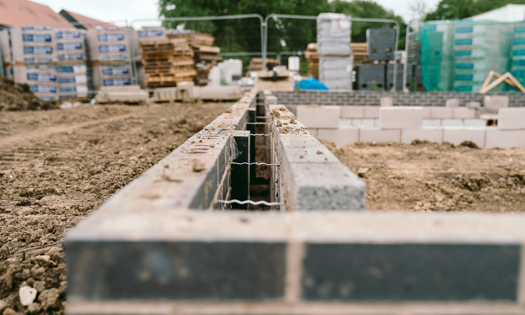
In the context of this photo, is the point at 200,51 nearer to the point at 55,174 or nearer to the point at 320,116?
the point at 320,116

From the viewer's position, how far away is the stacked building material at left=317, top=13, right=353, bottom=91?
1352cm

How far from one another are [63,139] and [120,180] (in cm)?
344

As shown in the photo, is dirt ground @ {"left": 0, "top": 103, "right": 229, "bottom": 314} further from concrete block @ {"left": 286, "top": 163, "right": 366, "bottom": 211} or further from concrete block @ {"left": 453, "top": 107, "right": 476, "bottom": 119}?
concrete block @ {"left": 453, "top": 107, "right": 476, "bottom": 119}

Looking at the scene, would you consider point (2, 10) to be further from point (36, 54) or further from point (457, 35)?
point (457, 35)

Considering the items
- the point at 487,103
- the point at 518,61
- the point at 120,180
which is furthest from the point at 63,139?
the point at 518,61

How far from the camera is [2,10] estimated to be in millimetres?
25344

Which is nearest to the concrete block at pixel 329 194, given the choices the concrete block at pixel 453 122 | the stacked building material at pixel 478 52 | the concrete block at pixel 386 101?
the concrete block at pixel 386 101

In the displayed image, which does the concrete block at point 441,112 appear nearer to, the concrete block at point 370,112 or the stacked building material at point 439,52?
the concrete block at point 370,112

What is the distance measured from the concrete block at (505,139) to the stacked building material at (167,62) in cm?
1084

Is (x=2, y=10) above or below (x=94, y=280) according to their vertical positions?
above

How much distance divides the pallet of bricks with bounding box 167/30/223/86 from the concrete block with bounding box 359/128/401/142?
10162 millimetres

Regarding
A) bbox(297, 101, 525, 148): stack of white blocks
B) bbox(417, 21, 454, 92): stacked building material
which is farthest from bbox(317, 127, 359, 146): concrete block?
bbox(417, 21, 454, 92): stacked building material

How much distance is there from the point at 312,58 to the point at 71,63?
10.4 m

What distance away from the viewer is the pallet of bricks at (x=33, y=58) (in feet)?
46.3
